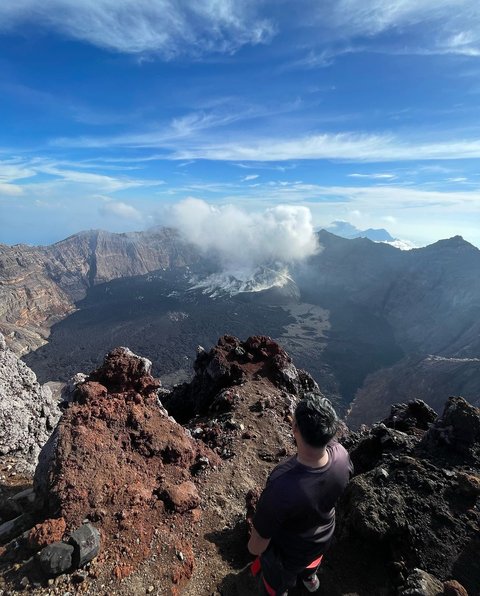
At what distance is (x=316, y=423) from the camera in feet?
11.1

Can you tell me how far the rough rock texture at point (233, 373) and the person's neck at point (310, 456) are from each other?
518 inches

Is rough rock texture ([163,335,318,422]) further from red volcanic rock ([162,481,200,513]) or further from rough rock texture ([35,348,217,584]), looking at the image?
red volcanic rock ([162,481,200,513])

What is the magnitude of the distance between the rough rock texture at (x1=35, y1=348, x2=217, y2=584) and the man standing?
3.37 metres

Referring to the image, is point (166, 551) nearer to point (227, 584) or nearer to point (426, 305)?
point (227, 584)

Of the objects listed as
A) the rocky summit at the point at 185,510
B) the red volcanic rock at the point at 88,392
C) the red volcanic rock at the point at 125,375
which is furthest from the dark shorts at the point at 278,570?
the red volcanic rock at the point at 125,375

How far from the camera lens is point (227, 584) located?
5.96 m

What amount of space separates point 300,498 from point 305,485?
0.12 m

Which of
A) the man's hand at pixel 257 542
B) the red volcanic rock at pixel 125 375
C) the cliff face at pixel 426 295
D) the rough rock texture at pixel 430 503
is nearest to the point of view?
the man's hand at pixel 257 542

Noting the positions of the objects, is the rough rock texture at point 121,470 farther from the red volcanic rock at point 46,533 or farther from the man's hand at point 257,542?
the man's hand at point 257,542

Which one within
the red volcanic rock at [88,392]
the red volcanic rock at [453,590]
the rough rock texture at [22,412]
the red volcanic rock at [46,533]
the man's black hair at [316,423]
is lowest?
the rough rock texture at [22,412]

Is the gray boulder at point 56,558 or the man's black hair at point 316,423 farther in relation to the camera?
the gray boulder at point 56,558

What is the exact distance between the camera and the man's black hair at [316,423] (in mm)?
3383

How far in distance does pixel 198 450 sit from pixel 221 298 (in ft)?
612

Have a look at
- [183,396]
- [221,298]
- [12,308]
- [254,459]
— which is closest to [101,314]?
[12,308]
